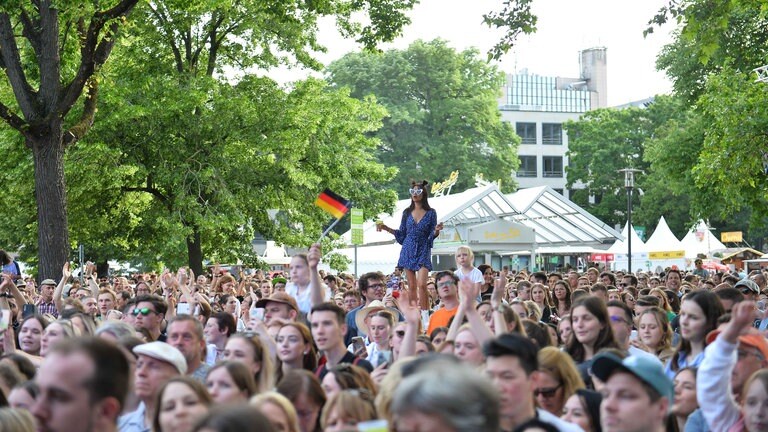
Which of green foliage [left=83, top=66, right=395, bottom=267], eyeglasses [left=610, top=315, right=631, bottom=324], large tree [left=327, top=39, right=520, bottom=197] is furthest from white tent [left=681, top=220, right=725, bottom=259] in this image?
eyeglasses [left=610, top=315, right=631, bottom=324]

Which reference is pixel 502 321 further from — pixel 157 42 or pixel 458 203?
pixel 458 203

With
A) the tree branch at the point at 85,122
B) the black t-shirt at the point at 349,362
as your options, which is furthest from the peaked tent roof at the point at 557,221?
the black t-shirt at the point at 349,362

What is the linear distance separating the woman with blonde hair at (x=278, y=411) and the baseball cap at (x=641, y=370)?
4.56ft

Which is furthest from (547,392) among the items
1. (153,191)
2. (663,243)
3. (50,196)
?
(663,243)

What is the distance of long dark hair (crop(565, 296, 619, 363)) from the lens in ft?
25.8

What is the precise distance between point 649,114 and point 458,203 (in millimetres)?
41647

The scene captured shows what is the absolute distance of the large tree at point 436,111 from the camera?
67.9m

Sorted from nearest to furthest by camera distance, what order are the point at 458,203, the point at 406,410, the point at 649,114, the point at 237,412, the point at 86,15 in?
the point at 406,410
the point at 237,412
the point at 86,15
the point at 458,203
the point at 649,114

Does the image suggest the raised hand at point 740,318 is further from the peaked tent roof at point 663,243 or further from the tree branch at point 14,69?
the peaked tent roof at point 663,243

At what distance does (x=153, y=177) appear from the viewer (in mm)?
27688

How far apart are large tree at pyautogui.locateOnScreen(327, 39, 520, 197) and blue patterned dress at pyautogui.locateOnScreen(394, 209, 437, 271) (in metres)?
54.6

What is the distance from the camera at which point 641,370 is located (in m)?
4.59

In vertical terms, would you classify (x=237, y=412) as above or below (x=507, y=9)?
below

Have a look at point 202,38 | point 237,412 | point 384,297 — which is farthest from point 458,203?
point 237,412
